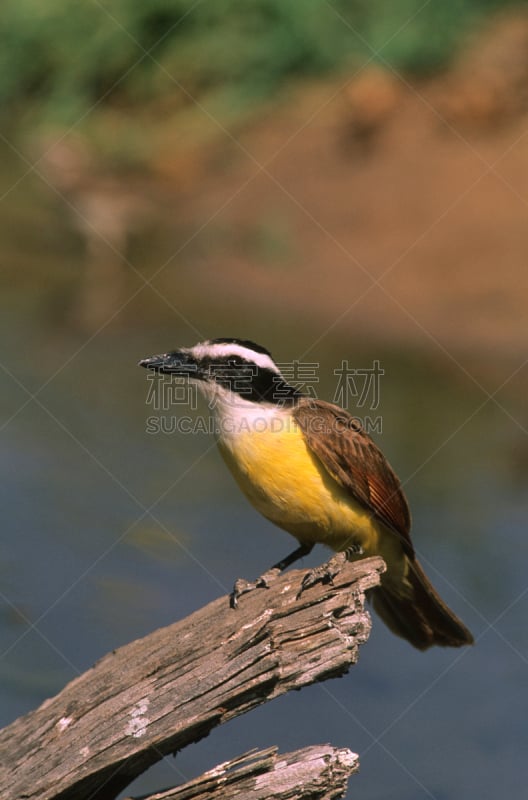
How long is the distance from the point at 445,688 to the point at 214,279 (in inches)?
291

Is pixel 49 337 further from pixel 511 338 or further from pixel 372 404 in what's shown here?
pixel 511 338

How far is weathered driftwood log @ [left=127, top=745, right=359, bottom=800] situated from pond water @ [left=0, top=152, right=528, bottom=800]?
1874mm

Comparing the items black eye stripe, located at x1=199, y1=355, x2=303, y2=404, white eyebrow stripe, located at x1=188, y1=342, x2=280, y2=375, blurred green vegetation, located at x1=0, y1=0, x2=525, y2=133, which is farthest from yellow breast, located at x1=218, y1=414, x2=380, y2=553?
blurred green vegetation, located at x1=0, y1=0, x2=525, y2=133

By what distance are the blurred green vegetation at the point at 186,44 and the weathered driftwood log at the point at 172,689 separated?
12337 mm

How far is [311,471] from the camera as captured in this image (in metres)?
6.74

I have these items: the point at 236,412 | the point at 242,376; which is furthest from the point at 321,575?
the point at 242,376

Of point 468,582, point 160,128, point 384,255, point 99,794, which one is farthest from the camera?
point 160,128

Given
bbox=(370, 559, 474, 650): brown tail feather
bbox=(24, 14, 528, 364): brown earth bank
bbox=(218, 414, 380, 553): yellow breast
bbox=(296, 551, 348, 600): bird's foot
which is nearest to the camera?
bbox=(296, 551, 348, 600): bird's foot

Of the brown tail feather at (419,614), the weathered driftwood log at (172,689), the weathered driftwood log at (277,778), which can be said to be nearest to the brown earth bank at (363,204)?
the brown tail feather at (419,614)

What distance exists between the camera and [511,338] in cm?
1345

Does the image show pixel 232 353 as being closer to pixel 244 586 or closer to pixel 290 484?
pixel 290 484

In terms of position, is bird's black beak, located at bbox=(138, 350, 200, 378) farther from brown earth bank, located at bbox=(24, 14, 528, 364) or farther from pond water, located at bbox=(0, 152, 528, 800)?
brown earth bank, located at bbox=(24, 14, 528, 364)

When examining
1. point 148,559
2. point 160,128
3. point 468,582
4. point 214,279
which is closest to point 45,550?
point 148,559

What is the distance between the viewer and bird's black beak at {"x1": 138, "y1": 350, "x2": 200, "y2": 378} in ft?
22.8
